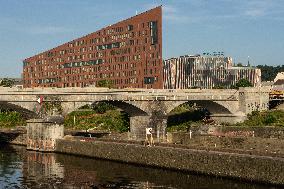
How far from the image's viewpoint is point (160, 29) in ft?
486

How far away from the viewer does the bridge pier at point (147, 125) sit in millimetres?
94812

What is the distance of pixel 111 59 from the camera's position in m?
166

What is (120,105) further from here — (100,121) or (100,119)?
(100,119)

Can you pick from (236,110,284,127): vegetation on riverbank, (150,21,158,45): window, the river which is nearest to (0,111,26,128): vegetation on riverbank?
(150,21,158,45): window

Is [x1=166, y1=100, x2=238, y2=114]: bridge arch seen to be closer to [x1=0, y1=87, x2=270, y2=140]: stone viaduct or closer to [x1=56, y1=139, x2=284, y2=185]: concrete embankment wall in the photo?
[x1=0, y1=87, x2=270, y2=140]: stone viaduct

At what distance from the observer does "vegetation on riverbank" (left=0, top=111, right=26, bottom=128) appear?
438 ft

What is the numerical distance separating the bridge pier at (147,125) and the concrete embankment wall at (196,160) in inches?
741

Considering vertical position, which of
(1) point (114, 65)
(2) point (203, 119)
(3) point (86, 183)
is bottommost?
(3) point (86, 183)

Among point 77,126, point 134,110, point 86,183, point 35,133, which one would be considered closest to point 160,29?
point 77,126

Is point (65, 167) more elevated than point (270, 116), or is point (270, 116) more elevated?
point (270, 116)

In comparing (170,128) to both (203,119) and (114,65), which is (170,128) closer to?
(203,119)

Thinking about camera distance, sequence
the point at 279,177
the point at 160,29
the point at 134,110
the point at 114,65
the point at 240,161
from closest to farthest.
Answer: the point at 279,177 < the point at 240,161 < the point at 134,110 < the point at 160,29 < the point at 114,65

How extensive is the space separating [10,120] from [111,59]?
4253cm

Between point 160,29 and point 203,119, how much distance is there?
44.6 m
